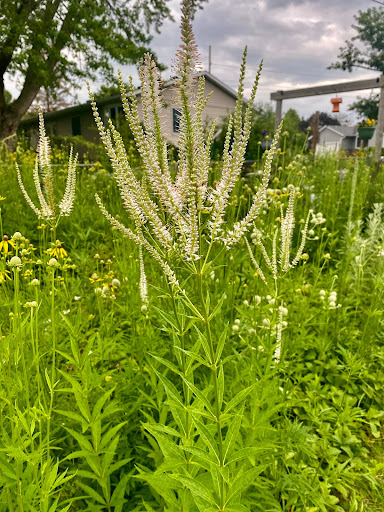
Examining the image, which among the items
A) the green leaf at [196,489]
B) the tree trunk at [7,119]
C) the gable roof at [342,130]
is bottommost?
the green leaf at [196,489]

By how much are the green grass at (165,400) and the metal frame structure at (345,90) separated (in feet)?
21.6

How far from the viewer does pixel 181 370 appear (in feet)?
5.07

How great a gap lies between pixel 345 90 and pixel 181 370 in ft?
31.2

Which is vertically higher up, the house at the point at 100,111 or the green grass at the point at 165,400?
the house at the point at 100,111

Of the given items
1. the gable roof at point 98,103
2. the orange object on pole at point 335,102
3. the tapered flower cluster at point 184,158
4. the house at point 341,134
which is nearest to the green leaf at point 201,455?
the tapered flower cluster at point 184,158

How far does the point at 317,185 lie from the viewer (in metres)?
6.26

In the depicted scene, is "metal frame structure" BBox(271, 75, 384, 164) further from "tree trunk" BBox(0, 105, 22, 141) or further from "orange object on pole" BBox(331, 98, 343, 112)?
"tree trunk" BBox(0, 105, 22, 141)

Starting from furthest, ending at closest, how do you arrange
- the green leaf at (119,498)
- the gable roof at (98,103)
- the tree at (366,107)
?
the tree at (366,107) < the gable roof at (98,103) < the green leaf at (119,498)

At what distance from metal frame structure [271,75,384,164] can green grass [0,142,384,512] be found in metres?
6.58

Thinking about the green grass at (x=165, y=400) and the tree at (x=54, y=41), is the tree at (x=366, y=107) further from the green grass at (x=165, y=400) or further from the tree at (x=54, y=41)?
the green grass at (x=165, y=400)

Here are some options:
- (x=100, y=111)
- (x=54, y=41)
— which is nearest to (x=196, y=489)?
(x=54, y=41)

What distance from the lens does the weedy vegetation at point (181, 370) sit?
1088 millimetres

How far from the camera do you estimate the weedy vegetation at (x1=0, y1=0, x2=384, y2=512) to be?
1.09 meters

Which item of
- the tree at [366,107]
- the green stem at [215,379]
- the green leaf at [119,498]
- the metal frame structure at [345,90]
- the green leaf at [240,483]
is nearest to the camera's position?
the green stem at [215,379]
